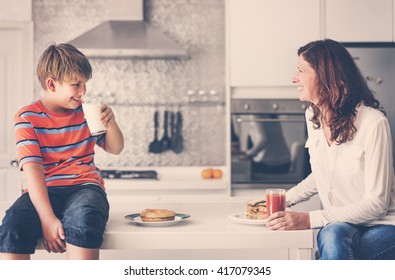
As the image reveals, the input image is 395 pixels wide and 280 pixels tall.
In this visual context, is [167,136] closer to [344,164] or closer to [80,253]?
[344,164]

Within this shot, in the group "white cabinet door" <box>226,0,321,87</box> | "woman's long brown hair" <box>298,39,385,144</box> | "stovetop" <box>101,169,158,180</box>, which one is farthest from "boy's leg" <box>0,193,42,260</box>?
"white cabinet door" <box>226,0,321,87</box>

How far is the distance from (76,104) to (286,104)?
220 cm

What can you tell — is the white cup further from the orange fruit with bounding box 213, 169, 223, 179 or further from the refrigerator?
the refrigerator

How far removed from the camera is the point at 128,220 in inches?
60.2

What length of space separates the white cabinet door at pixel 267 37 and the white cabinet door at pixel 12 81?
159 centimetres

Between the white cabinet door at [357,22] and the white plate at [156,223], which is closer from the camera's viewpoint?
the white plate at [156,223]

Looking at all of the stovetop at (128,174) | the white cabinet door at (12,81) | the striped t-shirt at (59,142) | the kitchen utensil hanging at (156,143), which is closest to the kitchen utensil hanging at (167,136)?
the kitchen utensil hanging at (156,143)

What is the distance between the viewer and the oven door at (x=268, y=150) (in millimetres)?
3578

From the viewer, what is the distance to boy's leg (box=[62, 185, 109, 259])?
133 cm

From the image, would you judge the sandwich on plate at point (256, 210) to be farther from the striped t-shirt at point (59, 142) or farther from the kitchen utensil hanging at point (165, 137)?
the kitchen utensil hanging at point (165, 137)

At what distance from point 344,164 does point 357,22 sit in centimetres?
214

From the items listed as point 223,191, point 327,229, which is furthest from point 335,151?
point 223,191

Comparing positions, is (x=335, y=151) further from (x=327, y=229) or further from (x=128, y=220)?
(x=128, y=220)

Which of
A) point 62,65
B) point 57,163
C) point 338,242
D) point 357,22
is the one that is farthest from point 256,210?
point 357,22
